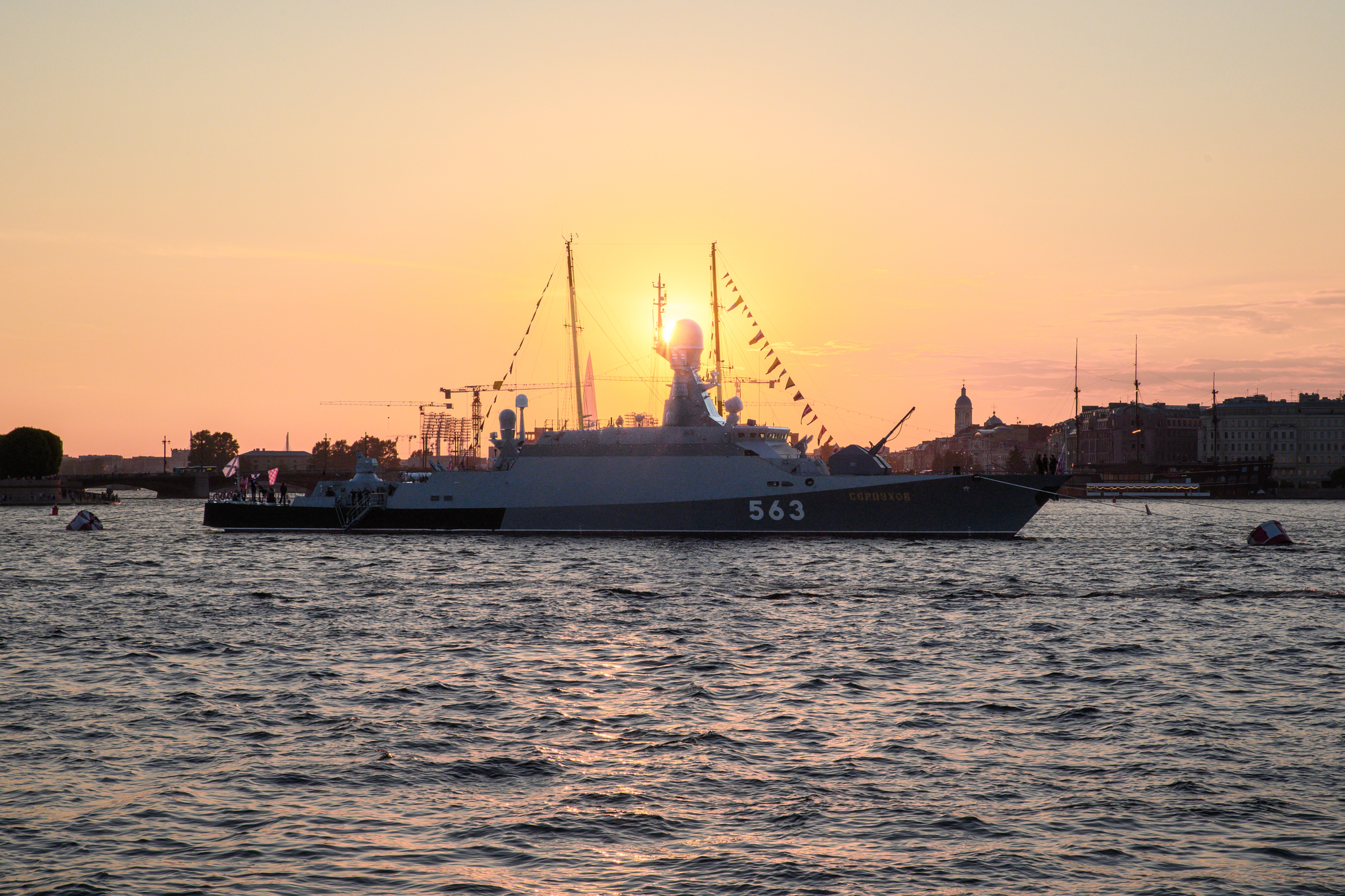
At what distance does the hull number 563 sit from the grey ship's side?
0.04 metres

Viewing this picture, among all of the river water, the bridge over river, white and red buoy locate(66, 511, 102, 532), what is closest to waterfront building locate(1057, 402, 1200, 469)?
the bridge over river

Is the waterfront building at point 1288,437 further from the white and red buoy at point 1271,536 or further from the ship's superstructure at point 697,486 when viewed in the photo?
the ship's superstructure at point 697,486

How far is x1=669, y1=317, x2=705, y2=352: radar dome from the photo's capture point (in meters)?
51.7

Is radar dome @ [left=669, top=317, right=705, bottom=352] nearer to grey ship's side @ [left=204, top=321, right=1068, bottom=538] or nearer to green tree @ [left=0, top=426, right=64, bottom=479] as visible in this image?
grey ship's side @ [left=204, top=321, right=1068, bottom=538]

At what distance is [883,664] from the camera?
16906 millimetres

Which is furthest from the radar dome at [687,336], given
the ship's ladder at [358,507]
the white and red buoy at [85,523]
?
the white and red buoy at [85,523]

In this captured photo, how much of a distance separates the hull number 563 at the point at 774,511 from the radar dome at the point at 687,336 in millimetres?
9653

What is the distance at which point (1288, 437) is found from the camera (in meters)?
175

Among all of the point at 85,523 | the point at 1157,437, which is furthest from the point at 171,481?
the point at 1157,437

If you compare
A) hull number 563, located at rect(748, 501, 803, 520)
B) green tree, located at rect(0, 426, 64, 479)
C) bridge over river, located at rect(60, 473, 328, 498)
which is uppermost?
green tree, located at rect(0, 426, 64, 479)

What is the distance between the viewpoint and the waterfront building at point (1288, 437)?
6831 inches

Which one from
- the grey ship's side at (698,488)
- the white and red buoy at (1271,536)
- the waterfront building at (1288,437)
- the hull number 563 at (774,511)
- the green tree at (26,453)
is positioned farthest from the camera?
the waterfront building at (1288,437)

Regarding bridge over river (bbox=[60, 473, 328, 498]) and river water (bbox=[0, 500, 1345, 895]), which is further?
bridge over river (bbox=[60, 473, 328, 498])

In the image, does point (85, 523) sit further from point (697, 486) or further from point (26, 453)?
point (26, 453)
